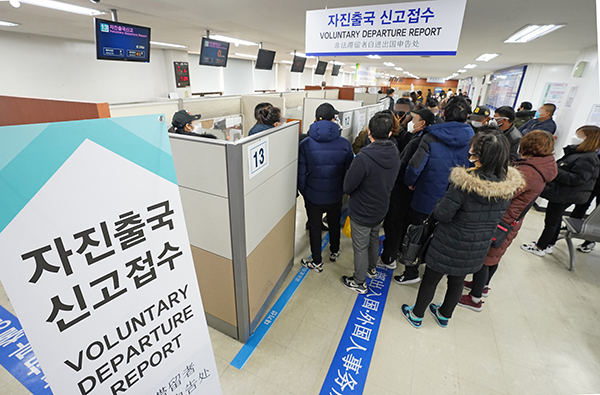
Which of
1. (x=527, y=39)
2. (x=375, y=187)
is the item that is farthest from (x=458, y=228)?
(x=527, y=39)

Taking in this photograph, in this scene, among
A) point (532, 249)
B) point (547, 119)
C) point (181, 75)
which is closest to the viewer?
point (532, 249)

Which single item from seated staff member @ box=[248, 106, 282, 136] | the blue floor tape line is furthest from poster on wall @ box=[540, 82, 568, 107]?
the blue floor tape line

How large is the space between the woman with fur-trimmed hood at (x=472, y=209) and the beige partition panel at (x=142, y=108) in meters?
2.60

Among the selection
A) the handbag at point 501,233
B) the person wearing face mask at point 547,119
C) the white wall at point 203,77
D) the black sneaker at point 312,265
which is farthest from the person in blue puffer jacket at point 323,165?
the white wall at point 203,77

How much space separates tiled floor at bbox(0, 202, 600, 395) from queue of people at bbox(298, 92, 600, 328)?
7.2 inches

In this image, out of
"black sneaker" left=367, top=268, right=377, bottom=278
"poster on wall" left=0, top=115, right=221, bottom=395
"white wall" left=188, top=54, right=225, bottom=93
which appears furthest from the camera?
"white wall" left=188, top=54, right=225, bottom=93

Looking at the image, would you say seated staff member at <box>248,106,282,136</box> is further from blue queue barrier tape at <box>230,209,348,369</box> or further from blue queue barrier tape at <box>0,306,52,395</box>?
blue queue barrier tape at <box>0,306,52,395</box>

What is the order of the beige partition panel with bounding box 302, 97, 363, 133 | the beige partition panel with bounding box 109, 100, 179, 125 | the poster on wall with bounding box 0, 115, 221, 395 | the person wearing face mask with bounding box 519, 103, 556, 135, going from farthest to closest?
1. the beige partition panel with bounding box 302, 97, 363, 133
2. the person wearing face mask with bounding box 519, 103, 556, 135
3. the beige partition panel with bounding box 109, 100, 179, 125
4. the poster on wall with bounding box 0, 115, 221, 395

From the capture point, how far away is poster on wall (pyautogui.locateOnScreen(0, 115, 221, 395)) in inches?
22.8

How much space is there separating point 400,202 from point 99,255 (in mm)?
2581

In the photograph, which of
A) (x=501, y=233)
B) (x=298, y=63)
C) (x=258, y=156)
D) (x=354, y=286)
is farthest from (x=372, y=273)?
(x=298, y=63)

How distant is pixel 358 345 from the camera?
7.02ft

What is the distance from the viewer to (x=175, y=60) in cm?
907

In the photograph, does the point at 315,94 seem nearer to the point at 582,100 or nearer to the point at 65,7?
the point at 65,7
